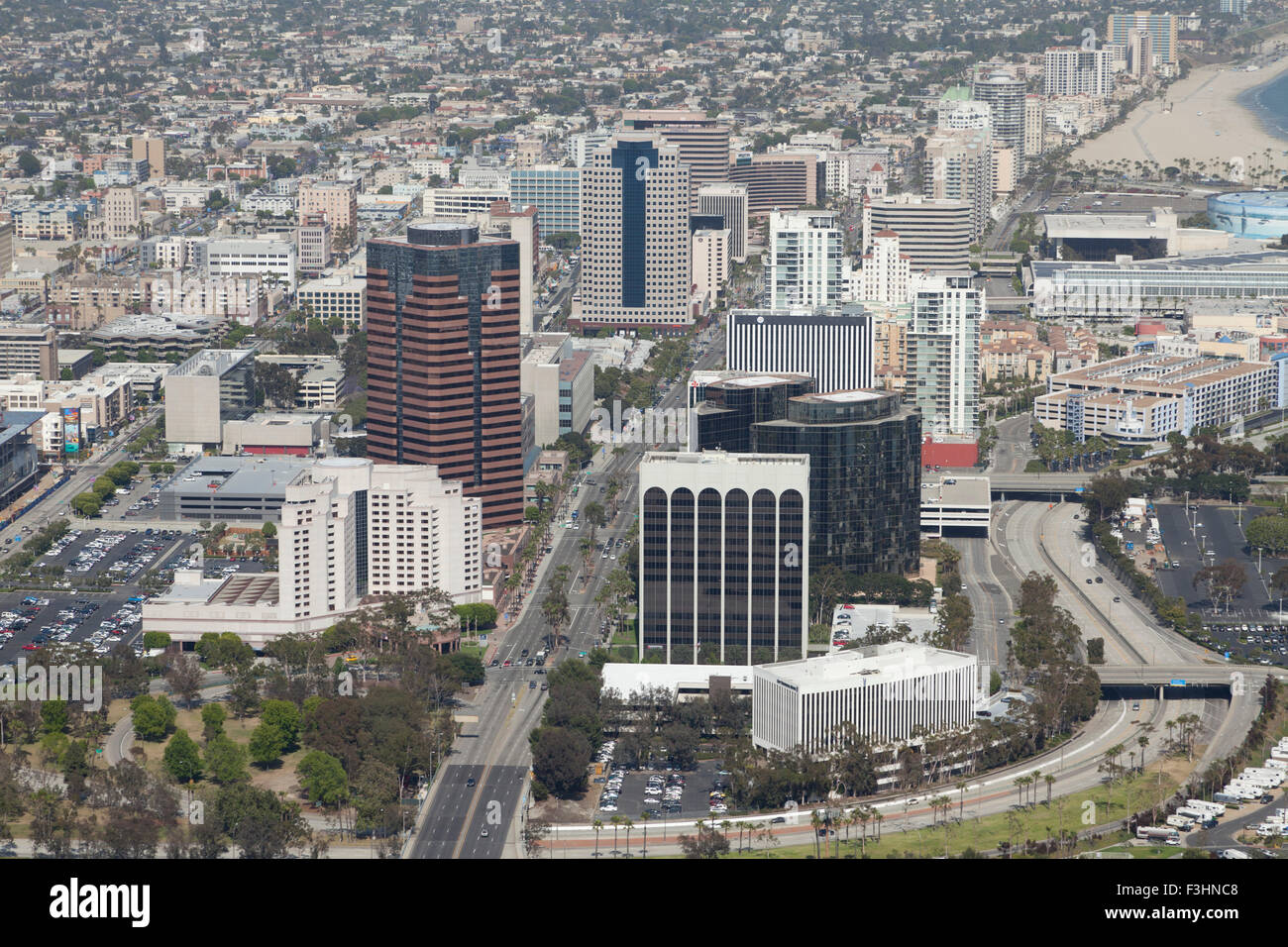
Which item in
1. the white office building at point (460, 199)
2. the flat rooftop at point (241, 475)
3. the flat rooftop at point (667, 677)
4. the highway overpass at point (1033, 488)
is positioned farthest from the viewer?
the white office building at point (460, 199)

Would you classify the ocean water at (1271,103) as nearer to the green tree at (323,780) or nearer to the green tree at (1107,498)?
the green tree at (1107,498)

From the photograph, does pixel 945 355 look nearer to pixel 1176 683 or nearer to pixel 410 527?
pixel 410 527

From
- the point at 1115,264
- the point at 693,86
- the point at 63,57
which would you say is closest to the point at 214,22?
the point at 63,57

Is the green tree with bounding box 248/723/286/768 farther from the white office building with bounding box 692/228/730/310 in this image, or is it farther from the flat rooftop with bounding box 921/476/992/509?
the white office building with bounding box 692/228/730/310

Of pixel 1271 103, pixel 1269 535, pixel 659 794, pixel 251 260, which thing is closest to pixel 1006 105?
pixel 1271 103

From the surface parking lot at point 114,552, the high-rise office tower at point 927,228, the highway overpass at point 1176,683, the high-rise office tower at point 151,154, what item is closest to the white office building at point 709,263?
the high-rise office tower at point 927,228

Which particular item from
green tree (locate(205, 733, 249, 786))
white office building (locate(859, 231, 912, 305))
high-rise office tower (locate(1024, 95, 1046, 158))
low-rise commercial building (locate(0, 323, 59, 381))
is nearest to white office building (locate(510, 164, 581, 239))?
white office building (locate(859, 231, 912, 305))
